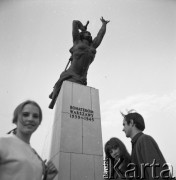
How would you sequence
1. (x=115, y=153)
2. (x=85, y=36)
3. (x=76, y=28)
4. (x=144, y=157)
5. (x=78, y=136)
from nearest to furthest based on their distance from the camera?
(x=144, y=157) < (x=115, y=153) < (x=78, y=136) < (x=76, y=28) < (x=85, y=36)

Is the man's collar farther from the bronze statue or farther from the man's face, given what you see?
the bronze statue

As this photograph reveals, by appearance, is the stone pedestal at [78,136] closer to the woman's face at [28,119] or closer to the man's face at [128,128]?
the man's face at [128,128]

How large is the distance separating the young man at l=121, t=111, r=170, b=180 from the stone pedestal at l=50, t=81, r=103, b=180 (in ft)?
9.77

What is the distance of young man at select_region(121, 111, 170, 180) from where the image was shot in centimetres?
245

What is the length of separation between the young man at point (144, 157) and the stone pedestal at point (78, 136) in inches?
117

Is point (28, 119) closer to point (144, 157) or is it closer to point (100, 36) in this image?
point (144, 157)

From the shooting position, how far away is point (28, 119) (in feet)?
6.55

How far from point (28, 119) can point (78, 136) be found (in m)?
4.29

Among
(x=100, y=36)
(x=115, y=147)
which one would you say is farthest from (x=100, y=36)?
(x=115, y=147)

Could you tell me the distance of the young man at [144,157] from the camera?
2447 millimetres

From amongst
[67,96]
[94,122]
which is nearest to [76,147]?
[94,122]

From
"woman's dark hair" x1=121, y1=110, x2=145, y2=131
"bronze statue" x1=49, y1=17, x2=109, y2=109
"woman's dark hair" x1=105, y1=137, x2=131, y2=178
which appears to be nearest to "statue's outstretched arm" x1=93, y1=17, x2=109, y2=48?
"bronze statue" x1=49, y1=17, x2=109, y2=109

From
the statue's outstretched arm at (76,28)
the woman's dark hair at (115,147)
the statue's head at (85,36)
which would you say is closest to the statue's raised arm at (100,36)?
the statue's head at (85,36)

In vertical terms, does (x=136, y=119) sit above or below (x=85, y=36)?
below
